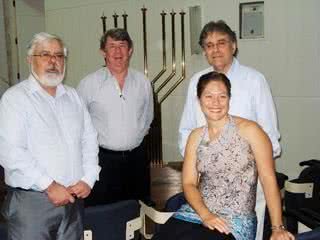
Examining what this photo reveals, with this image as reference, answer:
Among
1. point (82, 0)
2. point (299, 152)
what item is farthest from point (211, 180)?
point (82, 0)

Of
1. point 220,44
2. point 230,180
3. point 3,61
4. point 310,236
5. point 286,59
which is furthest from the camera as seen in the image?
point 3,61

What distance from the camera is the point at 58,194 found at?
1.75m

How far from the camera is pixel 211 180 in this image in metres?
1.70

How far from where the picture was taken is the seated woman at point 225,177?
5.41 ft

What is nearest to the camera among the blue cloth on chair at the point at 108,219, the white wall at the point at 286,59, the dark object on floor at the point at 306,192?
the blue cloth on chair at the point at 108,219

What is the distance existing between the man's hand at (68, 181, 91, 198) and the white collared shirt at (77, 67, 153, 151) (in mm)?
673

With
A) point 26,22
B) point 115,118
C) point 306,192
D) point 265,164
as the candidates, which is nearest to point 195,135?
point 265,164

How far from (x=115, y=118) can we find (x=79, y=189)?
0.75m

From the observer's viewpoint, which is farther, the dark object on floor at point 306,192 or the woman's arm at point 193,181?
the dark object on floor at point 306,192

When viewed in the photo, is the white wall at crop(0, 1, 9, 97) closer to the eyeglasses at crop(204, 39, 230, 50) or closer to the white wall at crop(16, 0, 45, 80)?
the white wall at crop(16, 0, 45, 80)

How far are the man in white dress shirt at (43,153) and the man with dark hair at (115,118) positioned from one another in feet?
1.96

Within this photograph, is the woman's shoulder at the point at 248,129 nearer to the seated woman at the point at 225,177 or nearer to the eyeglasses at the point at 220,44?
the seated woman at the point at 225,177

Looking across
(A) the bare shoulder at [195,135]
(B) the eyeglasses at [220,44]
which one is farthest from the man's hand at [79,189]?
(B) the eyeglasses at [220,44]

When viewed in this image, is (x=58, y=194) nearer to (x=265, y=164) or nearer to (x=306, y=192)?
(x=265, y=164)
